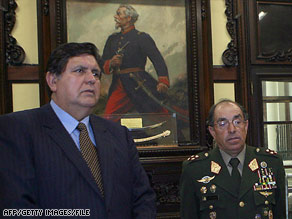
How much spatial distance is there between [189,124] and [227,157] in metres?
1.76

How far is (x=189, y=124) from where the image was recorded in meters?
4.16

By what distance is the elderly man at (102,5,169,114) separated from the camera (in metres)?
4.03

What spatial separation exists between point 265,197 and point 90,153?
1217 millimetres

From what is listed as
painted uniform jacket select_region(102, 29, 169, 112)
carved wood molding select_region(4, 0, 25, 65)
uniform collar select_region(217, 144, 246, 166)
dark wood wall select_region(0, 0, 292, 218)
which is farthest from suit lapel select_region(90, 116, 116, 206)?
carved wood molding select_region(4, 0, 25, 65)

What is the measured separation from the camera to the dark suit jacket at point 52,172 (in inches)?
60.7

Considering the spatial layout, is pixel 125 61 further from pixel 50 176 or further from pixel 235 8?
pixel 50 176

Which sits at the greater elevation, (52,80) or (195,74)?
(195,74)

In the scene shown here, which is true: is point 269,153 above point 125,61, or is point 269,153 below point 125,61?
below

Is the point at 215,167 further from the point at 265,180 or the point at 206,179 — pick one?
the point at 265,180

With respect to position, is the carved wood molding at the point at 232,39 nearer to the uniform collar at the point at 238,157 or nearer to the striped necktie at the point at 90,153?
the uniform collar at the point at 238,157

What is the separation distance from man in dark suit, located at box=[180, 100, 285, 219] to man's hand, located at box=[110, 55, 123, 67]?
6.05 feet

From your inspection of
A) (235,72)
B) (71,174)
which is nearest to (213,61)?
(235,72)

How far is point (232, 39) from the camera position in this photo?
438 centimetres

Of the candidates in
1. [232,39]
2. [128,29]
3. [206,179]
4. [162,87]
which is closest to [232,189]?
[206,179]
